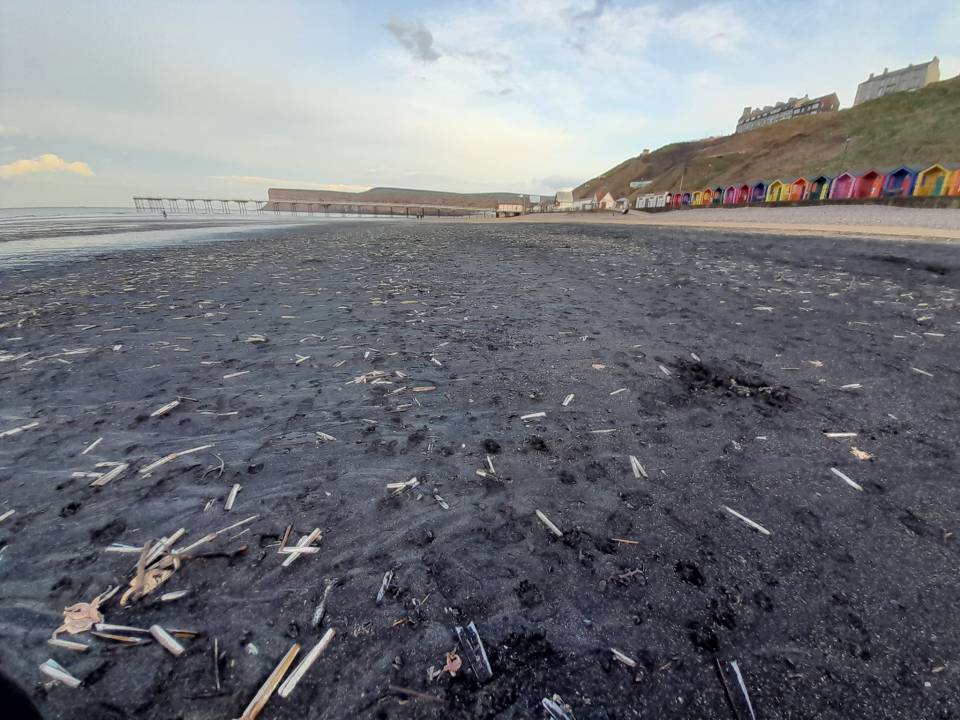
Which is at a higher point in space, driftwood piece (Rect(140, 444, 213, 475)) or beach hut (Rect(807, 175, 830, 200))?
beach hut (Rect(807, 175, 830, 200))

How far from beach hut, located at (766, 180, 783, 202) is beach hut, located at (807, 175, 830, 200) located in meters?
3.89

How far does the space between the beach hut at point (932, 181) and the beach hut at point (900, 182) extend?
476 mm

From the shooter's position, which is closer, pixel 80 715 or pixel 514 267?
pixel 80 715

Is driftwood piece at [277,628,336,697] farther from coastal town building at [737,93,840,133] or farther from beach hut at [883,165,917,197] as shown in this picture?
coastal town building at [737,93,840,133]

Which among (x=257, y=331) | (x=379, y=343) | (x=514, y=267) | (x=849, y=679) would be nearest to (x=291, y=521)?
(x=849, y=679)

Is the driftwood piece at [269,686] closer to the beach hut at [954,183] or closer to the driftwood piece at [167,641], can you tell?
the driftwood piece at [167,641]

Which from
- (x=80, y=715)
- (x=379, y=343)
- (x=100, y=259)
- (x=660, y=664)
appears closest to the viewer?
(x=80, y=715)

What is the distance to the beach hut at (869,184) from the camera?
42594 millimetres

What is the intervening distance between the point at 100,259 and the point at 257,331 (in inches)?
787

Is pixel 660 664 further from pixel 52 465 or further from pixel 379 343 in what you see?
pixel 379 343

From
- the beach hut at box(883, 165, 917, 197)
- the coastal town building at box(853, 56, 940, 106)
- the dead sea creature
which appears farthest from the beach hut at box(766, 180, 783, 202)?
the coastal town building at box(853, 56, 940, 106)

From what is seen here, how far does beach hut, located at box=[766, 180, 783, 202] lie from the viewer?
5397cm

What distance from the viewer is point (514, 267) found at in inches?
695

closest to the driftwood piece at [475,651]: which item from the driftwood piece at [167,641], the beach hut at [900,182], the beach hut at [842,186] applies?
the driftwood piece at [167,641]
